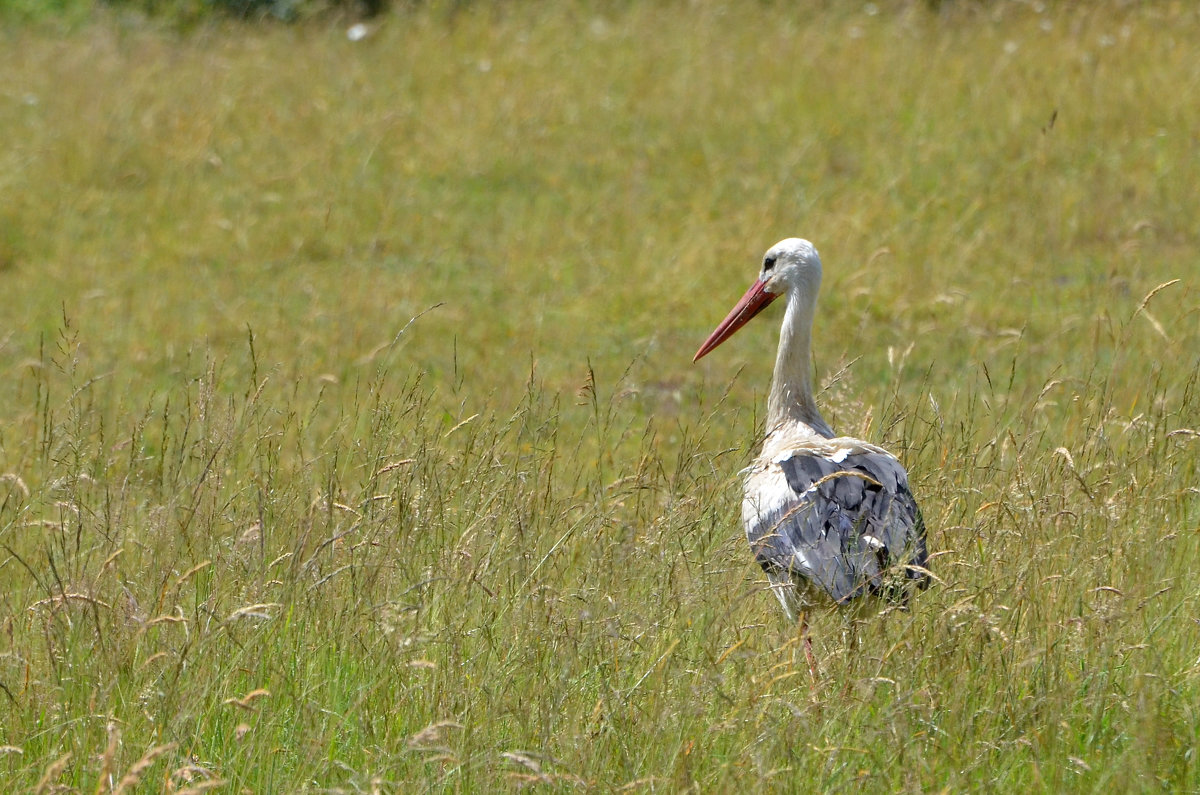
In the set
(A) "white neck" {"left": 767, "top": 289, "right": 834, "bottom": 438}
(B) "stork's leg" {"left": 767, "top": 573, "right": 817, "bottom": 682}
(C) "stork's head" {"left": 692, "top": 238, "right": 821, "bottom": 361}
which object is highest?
A: (C) "stork's head" {"left": 692, "top": 238, "right": 821, "bottom": 361}

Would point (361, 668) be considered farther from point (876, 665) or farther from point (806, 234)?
point (806, 234)

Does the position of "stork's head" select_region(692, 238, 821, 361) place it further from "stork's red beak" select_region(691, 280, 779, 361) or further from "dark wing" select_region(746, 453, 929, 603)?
"dark wing" select_region(746, 453, 929, 603)

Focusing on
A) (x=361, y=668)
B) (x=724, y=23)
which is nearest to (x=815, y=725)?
(x=361, y=668)

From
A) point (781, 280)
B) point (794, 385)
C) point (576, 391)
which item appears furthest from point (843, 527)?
point (576, 391)

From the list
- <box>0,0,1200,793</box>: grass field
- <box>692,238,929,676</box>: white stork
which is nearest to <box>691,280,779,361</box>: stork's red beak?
<box>0,0,1200,793</box>: grass field

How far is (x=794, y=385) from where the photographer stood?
508cm

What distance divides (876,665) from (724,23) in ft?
34.0

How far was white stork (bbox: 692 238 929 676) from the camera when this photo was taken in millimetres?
3789

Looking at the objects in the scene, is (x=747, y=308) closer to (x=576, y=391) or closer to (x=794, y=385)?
(x=794, y=385)

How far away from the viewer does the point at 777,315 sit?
8664 millimetres

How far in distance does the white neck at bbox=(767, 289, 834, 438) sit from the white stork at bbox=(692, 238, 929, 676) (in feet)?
0.30

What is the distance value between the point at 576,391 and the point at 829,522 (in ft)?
11.5

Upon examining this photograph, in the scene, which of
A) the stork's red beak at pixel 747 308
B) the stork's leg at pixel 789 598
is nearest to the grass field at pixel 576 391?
the stork's leg at pixel 789 598

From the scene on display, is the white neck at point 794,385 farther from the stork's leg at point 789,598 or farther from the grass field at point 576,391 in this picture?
the stork's leg at point 789,598
